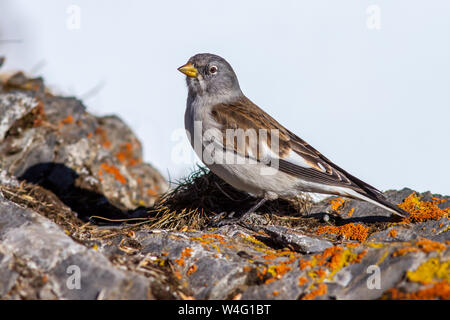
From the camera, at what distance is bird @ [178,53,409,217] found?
5051 mm

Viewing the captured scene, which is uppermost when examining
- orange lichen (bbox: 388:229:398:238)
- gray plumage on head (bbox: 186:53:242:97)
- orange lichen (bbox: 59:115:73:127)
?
gray plumage on head (bbox: 186:53:242:97)

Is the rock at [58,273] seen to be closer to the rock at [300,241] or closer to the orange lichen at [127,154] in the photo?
the rock at [300,241]

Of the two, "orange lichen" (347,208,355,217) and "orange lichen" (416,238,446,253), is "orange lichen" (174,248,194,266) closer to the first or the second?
"orange lichen" (416,238,446,253)

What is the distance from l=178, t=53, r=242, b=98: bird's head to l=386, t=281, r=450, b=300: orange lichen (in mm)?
3600

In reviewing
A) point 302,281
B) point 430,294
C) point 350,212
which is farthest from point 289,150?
point 430,294

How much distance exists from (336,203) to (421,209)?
3.03ft

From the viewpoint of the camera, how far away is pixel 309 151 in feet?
17.8

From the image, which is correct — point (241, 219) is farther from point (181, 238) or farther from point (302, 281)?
point (302, 281)

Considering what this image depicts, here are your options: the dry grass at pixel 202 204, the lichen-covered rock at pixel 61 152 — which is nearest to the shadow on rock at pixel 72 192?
the lichen-covered rock at pixel 61 152

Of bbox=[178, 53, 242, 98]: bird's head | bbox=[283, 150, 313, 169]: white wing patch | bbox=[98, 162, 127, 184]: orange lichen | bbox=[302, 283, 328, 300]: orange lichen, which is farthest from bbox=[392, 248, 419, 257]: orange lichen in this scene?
bbox=[98, 162, 127, 184]: orange lichen

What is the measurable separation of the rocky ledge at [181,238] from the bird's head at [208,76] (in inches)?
37.6

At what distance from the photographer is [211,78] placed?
19.3 feet

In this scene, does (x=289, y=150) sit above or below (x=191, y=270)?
above
